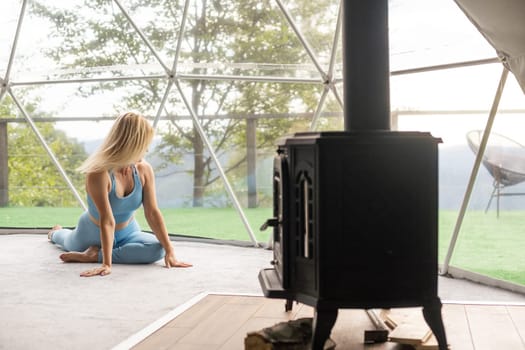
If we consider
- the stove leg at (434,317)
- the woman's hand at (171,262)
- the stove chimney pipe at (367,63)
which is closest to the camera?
the stove leg at (434,317)

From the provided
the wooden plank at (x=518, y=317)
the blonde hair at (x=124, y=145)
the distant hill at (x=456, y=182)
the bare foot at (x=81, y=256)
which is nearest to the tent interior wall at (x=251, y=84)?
the distant hill at (x=456, y=182)

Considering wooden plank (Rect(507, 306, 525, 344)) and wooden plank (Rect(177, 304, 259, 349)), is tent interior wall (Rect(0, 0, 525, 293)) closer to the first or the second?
wooden plank (Rect(507, 306, 525, 344))

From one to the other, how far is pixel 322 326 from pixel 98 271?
2630mm

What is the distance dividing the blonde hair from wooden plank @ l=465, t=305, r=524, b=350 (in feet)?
8.95

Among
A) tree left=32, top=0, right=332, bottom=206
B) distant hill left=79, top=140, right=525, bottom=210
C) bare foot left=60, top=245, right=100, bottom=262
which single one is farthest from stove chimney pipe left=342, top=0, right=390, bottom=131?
bare foot left=60, top=245, right=100, bottom=262

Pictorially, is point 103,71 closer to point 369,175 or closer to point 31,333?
point 31,333

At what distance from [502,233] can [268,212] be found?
2.69 m

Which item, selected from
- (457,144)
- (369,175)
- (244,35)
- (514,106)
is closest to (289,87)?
(244,35)

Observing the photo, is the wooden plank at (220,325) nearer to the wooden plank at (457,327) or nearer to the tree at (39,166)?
the wooden plank at (457,327)

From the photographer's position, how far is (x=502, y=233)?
500 centimetres

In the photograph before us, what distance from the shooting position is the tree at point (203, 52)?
6.39m

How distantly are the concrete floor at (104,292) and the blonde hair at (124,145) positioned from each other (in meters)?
0.82

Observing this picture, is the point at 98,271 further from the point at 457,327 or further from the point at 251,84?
the point at 457,327

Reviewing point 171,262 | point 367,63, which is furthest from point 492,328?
point 171,262
